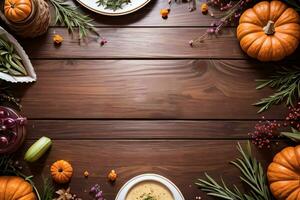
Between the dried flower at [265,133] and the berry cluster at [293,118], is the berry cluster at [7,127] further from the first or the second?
the berry cluster at [293,118]

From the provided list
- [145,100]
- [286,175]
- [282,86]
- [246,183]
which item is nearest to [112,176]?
[145,100]

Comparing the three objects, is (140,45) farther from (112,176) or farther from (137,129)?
(112,176)

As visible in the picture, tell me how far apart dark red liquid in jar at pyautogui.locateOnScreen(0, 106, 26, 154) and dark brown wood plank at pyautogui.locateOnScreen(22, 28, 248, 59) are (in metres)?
0.25

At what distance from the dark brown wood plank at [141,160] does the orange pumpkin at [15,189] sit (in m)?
0.07

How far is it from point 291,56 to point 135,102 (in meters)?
0.60

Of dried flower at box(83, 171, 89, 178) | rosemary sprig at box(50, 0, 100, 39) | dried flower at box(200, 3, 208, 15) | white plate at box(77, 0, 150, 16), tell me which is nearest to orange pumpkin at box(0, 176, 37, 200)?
dried flower at box(83, 171, 89, 178)

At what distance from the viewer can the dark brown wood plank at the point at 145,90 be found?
4.82ft

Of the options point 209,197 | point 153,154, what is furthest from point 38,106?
point 209,197

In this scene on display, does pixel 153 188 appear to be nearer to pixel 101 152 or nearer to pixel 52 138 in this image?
pixel 101 152

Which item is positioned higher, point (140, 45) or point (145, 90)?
point (140, 45)

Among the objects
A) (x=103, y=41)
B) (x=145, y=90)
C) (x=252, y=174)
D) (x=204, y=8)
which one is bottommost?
(x=252, y=174)

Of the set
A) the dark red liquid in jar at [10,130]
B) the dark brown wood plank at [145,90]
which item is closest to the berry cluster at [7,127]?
the dark red liquid in jar at [10,130]

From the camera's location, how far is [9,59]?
1.44m

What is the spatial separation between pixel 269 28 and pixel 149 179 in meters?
0.67
